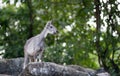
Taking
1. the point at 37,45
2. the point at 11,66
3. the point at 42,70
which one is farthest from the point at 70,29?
the point at 42,70

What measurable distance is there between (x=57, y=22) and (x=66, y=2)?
2025mm

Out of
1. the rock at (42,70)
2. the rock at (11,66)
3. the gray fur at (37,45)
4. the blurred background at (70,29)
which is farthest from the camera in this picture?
the blurred background at (70,29)

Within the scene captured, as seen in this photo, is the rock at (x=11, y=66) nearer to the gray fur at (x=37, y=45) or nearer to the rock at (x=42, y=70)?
the gray fur at (x=37, y=45)

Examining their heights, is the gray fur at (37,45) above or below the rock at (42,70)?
above

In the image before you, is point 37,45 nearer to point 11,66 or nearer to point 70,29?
point 11,66

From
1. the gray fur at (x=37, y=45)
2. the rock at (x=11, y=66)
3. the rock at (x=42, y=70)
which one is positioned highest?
the gray fur at (x=37, y=45)

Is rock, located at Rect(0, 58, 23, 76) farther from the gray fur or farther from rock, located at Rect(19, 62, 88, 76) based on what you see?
rock, located at Rect(19, 62, 88, 76)

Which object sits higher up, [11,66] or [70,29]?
[70,29]

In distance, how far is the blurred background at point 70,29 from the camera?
11.8m

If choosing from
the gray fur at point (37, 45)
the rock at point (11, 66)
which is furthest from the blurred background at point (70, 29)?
the gray fur at point (37, 45)

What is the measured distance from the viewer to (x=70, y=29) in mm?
15461

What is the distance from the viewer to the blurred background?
11836 millimetres

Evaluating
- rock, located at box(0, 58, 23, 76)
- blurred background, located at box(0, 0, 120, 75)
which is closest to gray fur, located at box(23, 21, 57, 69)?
rock, located at box(0, 58, 23, 76)

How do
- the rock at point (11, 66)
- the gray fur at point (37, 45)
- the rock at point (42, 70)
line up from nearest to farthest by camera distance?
1. the rock at point (42, 70)
2. the gray fur at point (37, 45)
3. the rock at point (11, 66)
